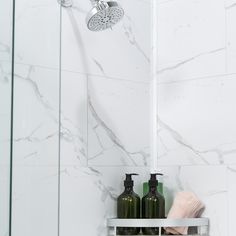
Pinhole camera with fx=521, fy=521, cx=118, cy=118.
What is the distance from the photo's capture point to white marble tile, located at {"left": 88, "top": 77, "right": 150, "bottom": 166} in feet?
4.85

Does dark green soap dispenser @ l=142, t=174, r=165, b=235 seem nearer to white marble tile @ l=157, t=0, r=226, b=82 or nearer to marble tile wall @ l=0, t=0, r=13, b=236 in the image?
white marble tile @ l=157, t=0, r=226, b=82

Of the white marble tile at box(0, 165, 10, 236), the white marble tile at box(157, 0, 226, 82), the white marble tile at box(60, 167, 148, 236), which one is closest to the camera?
the white marble tile at box(0, 165, 10, 236)

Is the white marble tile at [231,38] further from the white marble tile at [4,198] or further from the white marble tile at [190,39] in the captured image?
the white marble tile at [4,198]

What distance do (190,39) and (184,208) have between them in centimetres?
50

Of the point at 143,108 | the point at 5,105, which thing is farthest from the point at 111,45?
the point at 5,105

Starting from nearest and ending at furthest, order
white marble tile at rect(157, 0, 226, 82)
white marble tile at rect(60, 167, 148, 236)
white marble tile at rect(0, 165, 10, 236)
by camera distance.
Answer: white marble tile at rect(0, 165, 10, 236)
white marble tile at rect(60, 167, 148, 236)
white marble tile at rect(157, 0, 226, 82)

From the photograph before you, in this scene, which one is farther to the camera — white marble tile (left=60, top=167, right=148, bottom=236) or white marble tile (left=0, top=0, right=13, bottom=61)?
white marble tile (left=60, top=167, right=148, bottom=236)

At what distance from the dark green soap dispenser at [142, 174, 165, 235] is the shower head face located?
46cm

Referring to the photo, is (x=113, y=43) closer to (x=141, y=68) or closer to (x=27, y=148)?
(x=141, y=68)

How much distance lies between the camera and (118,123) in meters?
1.55

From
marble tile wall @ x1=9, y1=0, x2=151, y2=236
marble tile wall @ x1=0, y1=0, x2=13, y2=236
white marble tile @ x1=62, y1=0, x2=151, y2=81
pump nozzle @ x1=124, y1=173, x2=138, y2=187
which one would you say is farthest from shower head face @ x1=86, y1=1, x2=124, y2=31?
pump nozzle @ x1=124, y1=173, x2=138, y2=187

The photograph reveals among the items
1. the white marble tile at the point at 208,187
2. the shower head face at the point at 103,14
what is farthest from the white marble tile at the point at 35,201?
the white marble tile at the point at 208,187

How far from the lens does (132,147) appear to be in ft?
5.22

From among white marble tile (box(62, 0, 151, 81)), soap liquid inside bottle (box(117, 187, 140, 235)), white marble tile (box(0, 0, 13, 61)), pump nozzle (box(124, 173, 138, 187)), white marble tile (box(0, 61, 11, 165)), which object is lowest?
soap liquid inside bottle (box(117, 187, 140, 235))
